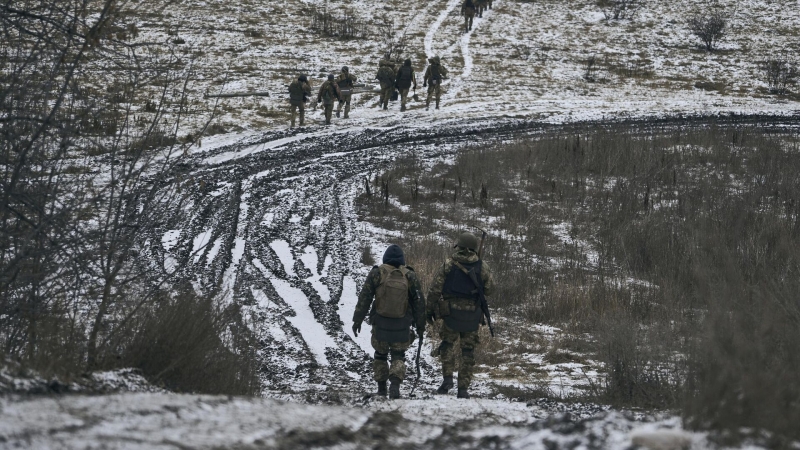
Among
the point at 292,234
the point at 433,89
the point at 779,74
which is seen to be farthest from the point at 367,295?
the point at 779,74

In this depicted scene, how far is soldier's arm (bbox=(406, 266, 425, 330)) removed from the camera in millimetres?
7566

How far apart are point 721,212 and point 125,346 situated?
10624 millimetres

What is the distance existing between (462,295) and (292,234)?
529 centimetres

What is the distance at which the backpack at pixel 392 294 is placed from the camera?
7.44 meters

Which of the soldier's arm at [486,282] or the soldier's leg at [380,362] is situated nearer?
the soldier's leg at [380,362]

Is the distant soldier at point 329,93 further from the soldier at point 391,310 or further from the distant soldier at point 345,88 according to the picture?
the soldier at point 391,310

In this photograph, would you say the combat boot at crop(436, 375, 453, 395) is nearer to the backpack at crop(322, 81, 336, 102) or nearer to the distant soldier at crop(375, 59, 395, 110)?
the backpack at crop(322, 81, 336, 102)

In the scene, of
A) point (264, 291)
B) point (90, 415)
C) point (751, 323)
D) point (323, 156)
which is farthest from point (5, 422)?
point (323, 156)

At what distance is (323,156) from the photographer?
17.4 metres

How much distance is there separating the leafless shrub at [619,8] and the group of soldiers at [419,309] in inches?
1300

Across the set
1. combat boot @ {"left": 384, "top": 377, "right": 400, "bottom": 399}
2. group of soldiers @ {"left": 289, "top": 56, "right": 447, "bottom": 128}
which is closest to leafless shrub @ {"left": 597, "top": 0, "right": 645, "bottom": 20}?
group of soldiers @ {"left": 289, "top": 56, "right": 447, "bottom": 128}

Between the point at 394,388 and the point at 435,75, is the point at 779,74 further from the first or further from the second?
the point at 394,388

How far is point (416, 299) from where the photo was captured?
7586mm

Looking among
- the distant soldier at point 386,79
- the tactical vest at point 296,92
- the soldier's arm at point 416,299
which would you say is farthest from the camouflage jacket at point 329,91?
the soldier's arm at point 416,299
